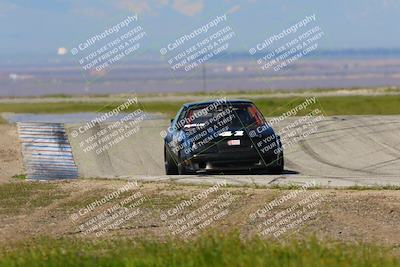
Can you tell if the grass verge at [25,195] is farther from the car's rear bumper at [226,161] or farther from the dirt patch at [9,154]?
the car's rear bumper at [226,161]

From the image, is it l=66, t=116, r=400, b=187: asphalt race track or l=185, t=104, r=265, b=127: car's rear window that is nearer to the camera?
l=66, t=116, r=400, b=187: asphalt race track

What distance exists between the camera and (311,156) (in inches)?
1105

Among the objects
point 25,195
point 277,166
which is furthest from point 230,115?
point 25,195

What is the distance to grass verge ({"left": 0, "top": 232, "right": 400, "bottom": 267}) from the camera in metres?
10.8

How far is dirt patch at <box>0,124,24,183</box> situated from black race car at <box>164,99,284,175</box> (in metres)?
3.79

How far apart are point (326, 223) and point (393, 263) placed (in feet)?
15.5

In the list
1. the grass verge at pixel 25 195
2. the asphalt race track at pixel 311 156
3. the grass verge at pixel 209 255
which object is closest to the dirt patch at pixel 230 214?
the grass verge at pixel 25 195

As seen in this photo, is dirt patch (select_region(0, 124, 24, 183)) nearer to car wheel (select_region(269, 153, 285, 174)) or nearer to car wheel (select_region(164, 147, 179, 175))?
car wheel (select_region(164, 147, 179, 175))

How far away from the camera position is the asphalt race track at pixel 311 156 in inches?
840

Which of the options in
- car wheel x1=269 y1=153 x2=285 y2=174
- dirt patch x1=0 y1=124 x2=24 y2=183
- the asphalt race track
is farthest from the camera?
dirt patch x1=0 y1=124 x2=24 y2=183

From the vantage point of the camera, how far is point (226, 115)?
22797 millimetres

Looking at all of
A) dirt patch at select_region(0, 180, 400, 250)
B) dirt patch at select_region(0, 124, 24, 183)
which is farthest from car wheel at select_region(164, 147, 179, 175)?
dirt patch at select_region(0, 124, 24, 183)

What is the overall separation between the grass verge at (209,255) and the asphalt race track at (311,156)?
7924 mm

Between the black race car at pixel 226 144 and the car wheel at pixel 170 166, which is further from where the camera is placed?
the car wheel at pixel 170 166
